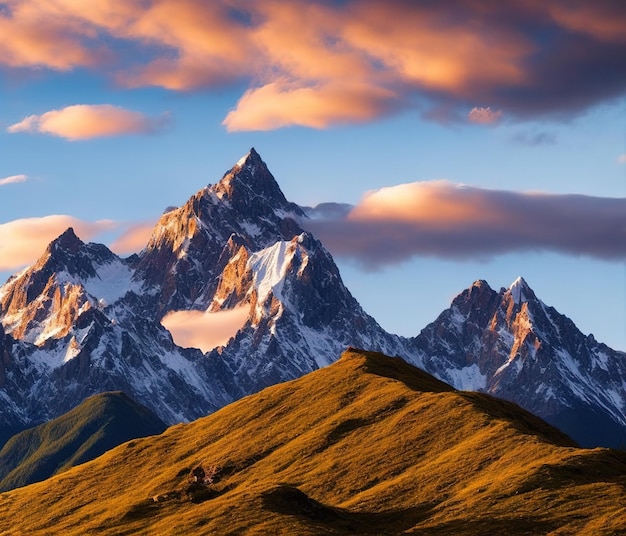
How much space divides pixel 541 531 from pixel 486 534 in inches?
308

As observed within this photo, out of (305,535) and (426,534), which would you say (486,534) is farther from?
(305,535)

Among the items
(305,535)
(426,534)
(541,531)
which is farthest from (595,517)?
(305,535)

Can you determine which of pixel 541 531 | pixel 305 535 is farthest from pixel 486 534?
pixel 305 535

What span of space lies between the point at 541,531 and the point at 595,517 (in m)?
8.28

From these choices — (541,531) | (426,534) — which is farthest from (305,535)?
(541,531)

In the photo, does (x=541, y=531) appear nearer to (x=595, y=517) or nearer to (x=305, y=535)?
(x=595, y=517)

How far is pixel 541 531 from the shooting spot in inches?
7633

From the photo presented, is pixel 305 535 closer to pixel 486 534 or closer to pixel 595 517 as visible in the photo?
pixel 486 534

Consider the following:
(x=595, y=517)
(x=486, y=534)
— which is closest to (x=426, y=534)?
(x=486, y=534)

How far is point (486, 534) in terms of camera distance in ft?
639

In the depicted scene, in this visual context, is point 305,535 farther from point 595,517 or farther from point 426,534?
point 595,517

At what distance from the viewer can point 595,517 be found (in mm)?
195125

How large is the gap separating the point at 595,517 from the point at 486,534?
628 inches

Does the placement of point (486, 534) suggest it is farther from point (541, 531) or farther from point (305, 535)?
point (305, 535)
